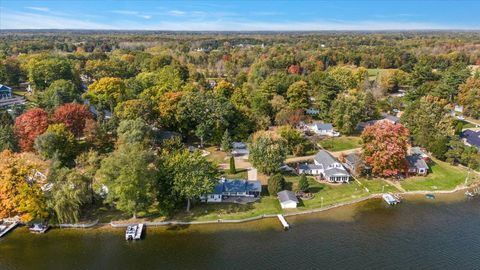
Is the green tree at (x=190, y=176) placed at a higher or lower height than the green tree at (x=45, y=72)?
lower

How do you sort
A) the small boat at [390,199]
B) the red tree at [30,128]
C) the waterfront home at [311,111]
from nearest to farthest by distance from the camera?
the small boat at [390,199]
the red tree at [30,128]
the waterfront home at [311,111]

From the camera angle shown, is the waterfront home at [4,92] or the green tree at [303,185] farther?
the waterfront home at [4,92]

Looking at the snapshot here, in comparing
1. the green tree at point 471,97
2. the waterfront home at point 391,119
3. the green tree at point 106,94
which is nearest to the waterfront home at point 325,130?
the waterfront home at point 391,119

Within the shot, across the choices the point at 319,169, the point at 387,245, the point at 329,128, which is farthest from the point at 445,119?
the point at 387,245

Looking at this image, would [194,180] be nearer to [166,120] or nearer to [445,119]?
[166,120]

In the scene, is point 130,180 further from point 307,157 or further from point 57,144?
point 307,157

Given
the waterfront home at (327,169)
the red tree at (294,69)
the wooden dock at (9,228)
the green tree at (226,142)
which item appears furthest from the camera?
the red tree at (294,69)

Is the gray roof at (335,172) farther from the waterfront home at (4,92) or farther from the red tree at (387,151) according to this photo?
the waterfront home at (4,92)
